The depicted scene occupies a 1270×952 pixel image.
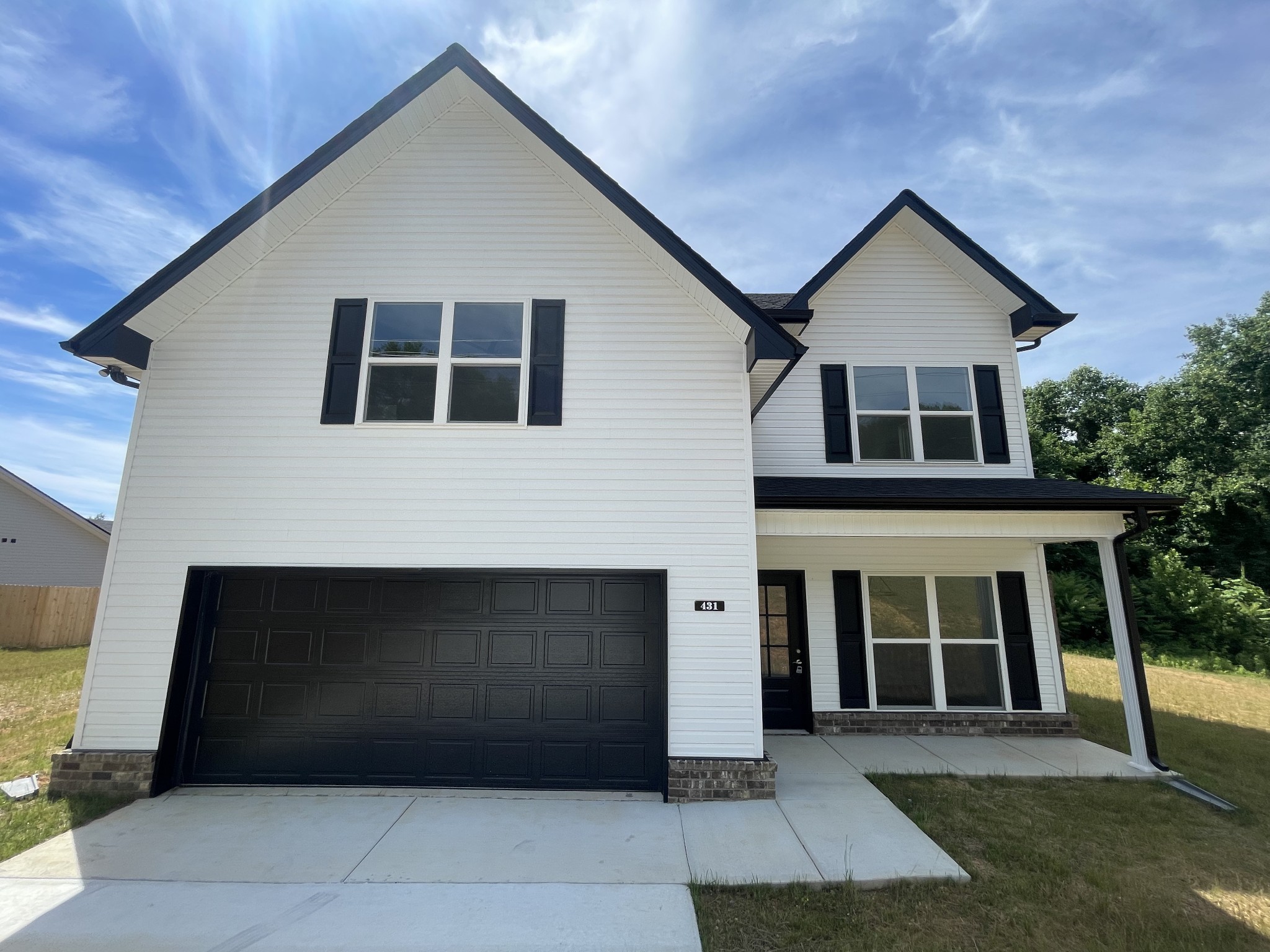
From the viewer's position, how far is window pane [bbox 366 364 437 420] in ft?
20.9

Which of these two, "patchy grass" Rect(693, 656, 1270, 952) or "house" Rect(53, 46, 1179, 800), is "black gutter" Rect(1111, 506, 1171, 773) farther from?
"patchy grass" Rect(693, 656, 1270, 952)

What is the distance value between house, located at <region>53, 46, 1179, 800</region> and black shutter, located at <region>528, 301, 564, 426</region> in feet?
0.10

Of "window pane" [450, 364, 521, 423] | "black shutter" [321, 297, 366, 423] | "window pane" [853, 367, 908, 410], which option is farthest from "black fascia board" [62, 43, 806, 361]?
"window pane" [853, 367, 908, 410]

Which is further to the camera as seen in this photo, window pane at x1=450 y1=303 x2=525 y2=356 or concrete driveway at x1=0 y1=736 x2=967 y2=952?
window pane at x1=450 y1=303 x2=525 y2=356

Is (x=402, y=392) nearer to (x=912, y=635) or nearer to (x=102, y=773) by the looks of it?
(x=102, y=773)

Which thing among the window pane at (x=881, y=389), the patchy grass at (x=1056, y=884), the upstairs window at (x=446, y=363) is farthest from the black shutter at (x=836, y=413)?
the upstairs window at (x=446, y=363)

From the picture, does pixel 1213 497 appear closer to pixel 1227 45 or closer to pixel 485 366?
pixel 1227 45

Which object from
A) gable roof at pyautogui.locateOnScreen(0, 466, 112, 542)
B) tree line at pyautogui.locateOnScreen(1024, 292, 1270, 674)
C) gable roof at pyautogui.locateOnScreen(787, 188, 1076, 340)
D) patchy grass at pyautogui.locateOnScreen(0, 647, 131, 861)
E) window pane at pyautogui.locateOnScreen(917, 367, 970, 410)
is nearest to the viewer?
patchy grass at pyautogui.locateOnScreen(0, 647, 131, 861)

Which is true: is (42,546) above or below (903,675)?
above

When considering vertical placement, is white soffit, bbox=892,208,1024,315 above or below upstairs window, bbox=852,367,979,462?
above

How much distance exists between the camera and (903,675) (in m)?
8.17

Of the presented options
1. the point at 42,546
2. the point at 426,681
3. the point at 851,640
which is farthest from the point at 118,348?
the point at 42,546

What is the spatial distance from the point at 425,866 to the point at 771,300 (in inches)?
393

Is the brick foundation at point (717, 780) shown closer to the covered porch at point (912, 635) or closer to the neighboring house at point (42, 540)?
the covered porch at point (912, 635)
